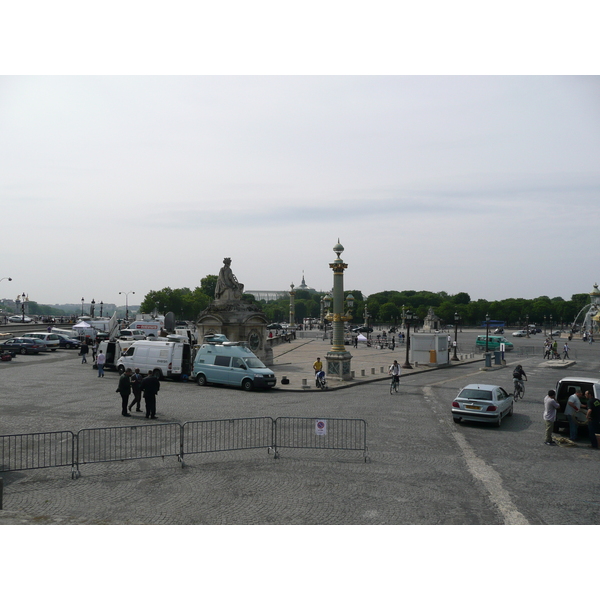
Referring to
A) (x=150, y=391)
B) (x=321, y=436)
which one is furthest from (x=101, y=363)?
(x=321, y=436)

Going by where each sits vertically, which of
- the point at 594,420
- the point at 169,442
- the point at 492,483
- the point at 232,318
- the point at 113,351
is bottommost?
the point at 492,483

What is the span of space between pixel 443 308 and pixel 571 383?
125643mm

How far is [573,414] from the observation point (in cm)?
1458

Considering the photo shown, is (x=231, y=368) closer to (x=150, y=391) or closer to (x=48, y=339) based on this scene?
(x=150, y=391)

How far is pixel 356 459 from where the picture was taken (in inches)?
483

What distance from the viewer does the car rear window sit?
16.9 metres

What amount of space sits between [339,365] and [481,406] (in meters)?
12.5

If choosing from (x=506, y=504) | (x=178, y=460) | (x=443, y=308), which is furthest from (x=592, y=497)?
(x=443, y=308)

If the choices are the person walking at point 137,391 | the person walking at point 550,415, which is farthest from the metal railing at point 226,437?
the person walking at point 550,415

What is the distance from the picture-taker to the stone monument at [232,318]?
31875mm

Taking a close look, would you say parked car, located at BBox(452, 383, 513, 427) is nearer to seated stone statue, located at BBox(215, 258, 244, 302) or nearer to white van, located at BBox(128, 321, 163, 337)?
seated stone statue, located at BBox(215, 258, 244, 302)

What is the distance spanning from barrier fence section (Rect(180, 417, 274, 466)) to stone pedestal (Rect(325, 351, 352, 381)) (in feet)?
42.5

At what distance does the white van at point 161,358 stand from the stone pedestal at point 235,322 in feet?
18.4

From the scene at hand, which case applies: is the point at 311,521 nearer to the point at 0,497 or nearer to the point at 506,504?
the point at 506,504
